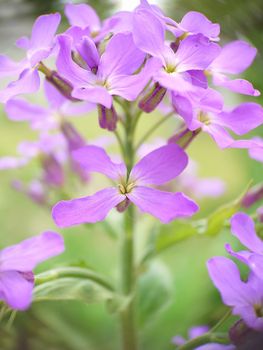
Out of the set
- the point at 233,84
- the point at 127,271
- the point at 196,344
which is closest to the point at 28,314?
the point at 127,271

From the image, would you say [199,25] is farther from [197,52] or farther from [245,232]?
[245,232]

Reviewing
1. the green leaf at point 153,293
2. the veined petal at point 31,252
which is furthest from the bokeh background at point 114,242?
the veined petal at point 31,252

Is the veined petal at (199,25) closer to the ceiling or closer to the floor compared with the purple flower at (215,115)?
closer to the ceiling

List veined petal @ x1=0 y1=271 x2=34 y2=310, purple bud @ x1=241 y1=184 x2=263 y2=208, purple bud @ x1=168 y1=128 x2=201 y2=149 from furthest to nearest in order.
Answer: purple bud @ x1=241 y1=184 x2=263 y2=208, purple bud @ x1=168 y1=128 x2=201 y2=149, veined petal @ x1=0 y1=271 x2=34 y2=310

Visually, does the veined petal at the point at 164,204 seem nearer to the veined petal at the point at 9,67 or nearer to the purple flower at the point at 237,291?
the purple flower at the point at 237,291

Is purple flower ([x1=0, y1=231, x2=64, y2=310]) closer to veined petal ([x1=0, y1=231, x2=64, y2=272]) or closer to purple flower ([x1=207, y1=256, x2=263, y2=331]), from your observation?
veined petal ([x1=0, y1=231, x2=64, y2=272])

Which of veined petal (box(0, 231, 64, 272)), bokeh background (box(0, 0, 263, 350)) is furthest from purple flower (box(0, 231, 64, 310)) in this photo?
bokeh background (box(0, 0, 263, 350))

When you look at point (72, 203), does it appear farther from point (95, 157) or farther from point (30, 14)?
point (30, 14)
